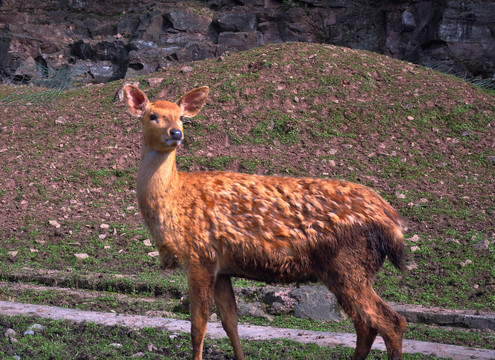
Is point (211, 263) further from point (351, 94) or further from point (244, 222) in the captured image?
point (351, 94)

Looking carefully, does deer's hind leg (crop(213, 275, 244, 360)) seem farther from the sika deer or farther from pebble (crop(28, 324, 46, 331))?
pebble (crop(28, 324, 46, 331))

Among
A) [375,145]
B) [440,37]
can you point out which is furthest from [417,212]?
[440,37]

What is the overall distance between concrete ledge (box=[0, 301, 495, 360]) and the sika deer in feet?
2.61

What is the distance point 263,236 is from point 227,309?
65 cm

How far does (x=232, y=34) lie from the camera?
17812mm

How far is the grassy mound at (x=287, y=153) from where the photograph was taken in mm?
8211

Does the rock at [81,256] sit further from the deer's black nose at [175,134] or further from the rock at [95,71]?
the rock at [95,71]

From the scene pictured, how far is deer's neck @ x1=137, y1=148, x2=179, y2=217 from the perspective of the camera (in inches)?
173

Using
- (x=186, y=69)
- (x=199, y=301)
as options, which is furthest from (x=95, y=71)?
(x=199, y=301)

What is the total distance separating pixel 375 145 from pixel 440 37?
22.8 feet

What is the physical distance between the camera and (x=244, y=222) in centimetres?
440

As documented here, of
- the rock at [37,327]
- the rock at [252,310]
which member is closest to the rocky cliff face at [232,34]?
the rock at [252,310]

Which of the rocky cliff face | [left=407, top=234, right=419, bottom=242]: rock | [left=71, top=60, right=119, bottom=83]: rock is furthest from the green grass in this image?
[left=71, top=60, right=119, bottom=83]: rock

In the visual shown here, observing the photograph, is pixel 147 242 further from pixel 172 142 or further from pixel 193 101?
pixel 172 142
